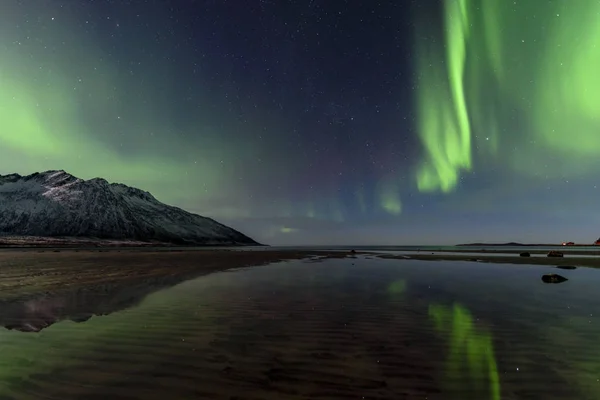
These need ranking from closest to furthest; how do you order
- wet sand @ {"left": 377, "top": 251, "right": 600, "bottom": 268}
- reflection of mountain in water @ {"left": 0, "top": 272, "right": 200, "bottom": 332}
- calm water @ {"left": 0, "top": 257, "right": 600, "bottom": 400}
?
calm water @ {"left": 0, "top": 257, "right": 600, "bottom": 400} < reflection of mountain in water @ {"left": 0, "top": 272, "right": 200, "bottom": 332} < wet sand @ {"left": 377, "top": 251, "right": 600, "bottom": 268}

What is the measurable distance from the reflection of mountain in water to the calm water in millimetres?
88

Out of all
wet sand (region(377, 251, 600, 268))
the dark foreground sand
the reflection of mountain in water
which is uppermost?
wet sand (region(377, 251, 600, 268))

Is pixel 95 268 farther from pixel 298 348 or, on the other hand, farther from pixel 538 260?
pixel 538 260

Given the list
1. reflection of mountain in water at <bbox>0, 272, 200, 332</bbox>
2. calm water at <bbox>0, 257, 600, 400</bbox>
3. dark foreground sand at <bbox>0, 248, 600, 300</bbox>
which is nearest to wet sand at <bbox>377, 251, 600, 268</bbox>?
dark foreground sand at <bbox>0, 248, 600, 300</bbox>

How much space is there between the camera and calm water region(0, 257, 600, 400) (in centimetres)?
617

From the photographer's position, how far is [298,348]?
8766 millimetres

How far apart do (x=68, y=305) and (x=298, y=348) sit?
11.9 metres

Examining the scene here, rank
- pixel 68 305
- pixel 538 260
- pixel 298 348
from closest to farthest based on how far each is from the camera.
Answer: pixel 298 348
pixel 68 305
pixel 538 260

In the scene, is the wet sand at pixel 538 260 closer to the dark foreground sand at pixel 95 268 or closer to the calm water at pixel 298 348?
the dark foreground sand at pixel 95 268

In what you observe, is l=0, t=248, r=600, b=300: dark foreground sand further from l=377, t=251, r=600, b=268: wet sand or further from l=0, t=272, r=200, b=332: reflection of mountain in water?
l=0, t=272, r=200, b=332: reflection of mountain in water

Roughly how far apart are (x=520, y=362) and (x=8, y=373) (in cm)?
1153

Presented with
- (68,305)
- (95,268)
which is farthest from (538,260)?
(95,268)

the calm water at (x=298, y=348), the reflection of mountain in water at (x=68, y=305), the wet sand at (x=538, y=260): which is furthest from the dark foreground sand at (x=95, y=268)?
the calm water at (x=298, y=348)

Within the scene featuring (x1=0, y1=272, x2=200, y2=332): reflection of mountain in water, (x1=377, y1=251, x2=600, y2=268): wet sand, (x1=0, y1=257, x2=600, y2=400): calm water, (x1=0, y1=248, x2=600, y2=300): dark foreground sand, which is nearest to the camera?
(x1=0, y1=257, x2=600, y2=400): calm water
